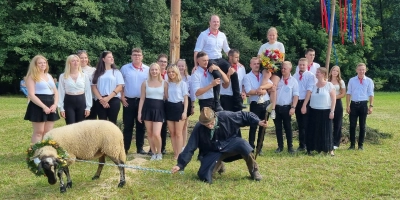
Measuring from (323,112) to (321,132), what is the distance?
1.34ft

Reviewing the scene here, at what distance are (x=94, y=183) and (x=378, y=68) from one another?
4099cm

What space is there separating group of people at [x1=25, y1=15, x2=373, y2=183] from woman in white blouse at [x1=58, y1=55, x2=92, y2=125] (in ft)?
0.06

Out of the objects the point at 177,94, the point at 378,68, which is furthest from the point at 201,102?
the point at 378,68

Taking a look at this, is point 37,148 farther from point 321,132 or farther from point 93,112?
point 321,132

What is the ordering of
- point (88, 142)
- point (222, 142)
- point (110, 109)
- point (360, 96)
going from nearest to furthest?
1. point (88, 142)
2. point (222, 142)
3. point (110, 109)
4. point (360, 96)

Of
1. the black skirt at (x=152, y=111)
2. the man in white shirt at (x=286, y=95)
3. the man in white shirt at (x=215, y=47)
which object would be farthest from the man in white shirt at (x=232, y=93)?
the black skirt at (x=152, y=111)

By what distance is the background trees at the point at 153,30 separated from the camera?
98.7 feet

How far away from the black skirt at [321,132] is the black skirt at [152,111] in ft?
10.3

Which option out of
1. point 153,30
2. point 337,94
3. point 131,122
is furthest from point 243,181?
point 153,30

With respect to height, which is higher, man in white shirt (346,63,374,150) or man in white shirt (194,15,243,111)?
man in white shirt (194,15,243,111)

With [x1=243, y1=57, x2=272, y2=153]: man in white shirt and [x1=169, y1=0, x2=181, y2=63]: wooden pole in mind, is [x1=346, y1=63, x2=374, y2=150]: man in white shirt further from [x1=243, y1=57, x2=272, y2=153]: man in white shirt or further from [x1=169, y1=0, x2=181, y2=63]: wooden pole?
[x1=169, y1=0, x2=181, y2=63]: wooden pole

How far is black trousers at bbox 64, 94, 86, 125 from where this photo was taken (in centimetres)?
818

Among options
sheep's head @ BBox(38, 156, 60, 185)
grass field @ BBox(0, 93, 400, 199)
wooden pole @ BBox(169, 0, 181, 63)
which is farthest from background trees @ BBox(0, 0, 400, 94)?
sheep's head @ BBox(38, 156, 60, 185)

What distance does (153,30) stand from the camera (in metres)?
33.1
